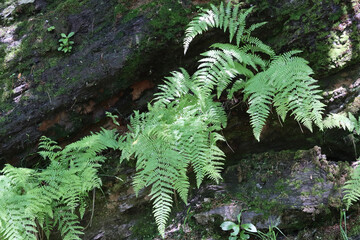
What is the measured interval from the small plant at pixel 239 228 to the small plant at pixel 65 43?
2799 mm

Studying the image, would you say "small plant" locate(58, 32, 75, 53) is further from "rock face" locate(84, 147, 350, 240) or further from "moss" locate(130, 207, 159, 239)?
"moss" locate(130, 207, 159, 239)

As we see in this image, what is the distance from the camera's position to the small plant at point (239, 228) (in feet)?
9.22

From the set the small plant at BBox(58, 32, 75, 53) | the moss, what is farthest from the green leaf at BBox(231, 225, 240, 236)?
the small plant at BBox(58, 32, 75, 53)

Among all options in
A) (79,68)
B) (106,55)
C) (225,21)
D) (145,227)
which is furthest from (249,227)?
(79,68)

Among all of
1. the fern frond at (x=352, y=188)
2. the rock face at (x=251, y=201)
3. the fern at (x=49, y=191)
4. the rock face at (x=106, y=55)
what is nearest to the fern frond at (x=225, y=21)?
the rock face at (x=106, y=55)

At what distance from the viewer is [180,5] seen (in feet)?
12.7

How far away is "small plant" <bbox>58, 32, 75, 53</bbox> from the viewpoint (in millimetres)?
3820

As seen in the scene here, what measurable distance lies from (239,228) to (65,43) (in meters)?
2.98

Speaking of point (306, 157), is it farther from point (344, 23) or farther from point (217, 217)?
point (344, 23)

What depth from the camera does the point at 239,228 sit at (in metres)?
2.87

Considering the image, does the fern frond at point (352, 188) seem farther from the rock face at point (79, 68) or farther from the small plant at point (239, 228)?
the rock face at point (79, 68)

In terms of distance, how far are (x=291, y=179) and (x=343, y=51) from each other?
165cm

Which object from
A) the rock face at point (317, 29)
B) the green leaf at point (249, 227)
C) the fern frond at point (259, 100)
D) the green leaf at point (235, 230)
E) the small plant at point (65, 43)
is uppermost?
the small plant at point (65, 43)

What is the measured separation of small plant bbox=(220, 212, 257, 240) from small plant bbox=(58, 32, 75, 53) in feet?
9.18
